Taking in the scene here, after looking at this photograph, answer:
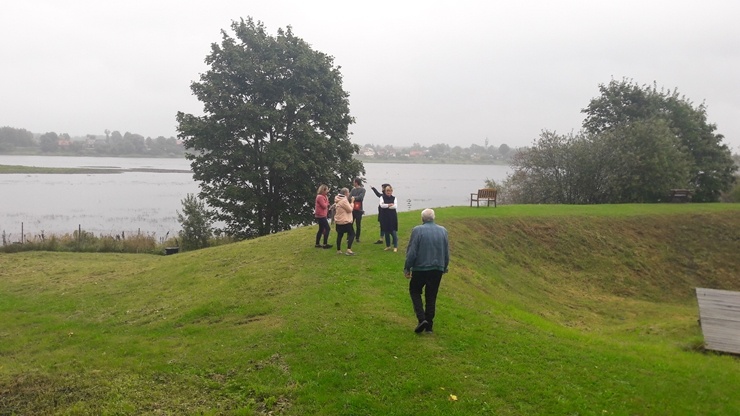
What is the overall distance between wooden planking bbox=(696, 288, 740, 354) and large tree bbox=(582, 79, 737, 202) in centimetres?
3362

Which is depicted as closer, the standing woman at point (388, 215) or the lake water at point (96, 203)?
the standing woman at point (388, 215)

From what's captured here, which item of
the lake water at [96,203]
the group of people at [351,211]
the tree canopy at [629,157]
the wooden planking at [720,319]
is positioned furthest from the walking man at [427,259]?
the tree canopy at [629,157]

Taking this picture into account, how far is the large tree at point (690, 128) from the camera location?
4481 centimetres

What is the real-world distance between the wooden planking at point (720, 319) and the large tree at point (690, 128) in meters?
33.6

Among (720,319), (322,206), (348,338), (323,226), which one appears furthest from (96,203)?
(720,319)

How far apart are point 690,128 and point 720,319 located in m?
40.4

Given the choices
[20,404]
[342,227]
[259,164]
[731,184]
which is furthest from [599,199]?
[20,404]

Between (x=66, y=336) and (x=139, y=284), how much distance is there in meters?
4.91

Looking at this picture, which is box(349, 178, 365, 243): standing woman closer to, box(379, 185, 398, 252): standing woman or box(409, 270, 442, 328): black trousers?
box(379, 185, 398, 252): standing woman

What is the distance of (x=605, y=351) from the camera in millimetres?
9398

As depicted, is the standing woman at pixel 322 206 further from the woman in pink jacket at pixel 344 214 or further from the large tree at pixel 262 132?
the large tree at pixel 262 132

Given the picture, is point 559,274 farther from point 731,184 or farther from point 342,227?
point 731,184


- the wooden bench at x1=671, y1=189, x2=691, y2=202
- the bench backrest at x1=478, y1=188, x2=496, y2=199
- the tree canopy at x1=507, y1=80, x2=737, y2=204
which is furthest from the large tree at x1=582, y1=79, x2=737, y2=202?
the bench backrest at x1=478, y1=188, x2=496, y2=199

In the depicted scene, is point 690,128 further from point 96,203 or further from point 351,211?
point 96,203
